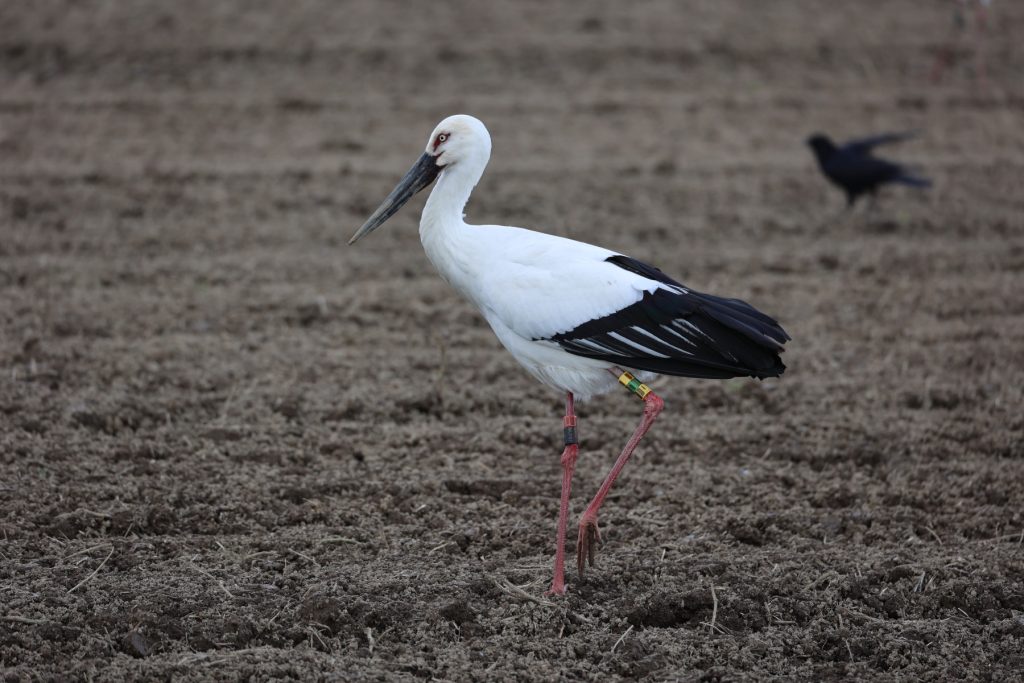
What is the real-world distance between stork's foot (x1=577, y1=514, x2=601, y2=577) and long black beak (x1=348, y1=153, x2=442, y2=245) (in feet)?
4.92

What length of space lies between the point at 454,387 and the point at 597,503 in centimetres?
186

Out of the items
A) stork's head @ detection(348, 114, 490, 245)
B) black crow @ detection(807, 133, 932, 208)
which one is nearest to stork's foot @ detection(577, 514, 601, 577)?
stork's head @ detection(348, 114, 490, 245)

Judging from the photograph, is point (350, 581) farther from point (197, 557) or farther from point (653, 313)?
point (653, 313)

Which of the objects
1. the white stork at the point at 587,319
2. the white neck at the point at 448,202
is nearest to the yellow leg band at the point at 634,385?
the white stork at the point at 587,319

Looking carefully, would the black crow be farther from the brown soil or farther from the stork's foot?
the stork's foot

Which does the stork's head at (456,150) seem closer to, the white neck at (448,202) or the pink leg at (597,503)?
the white neck at (448,202)

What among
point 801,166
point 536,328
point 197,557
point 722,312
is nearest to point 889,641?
point 722,312

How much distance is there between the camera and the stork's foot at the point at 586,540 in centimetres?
423

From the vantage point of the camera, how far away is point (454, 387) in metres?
5.98

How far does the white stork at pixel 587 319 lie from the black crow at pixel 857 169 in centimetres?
499

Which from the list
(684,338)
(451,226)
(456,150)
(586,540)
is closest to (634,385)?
(684,338)

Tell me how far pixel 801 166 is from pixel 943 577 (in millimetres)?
6473

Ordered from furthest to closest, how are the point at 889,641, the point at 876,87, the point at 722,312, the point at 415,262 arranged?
1. the point at 876,87
2. the point at 415,262
3. the point at 722,312
4. the point at 889,641

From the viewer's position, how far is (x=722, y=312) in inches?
169
